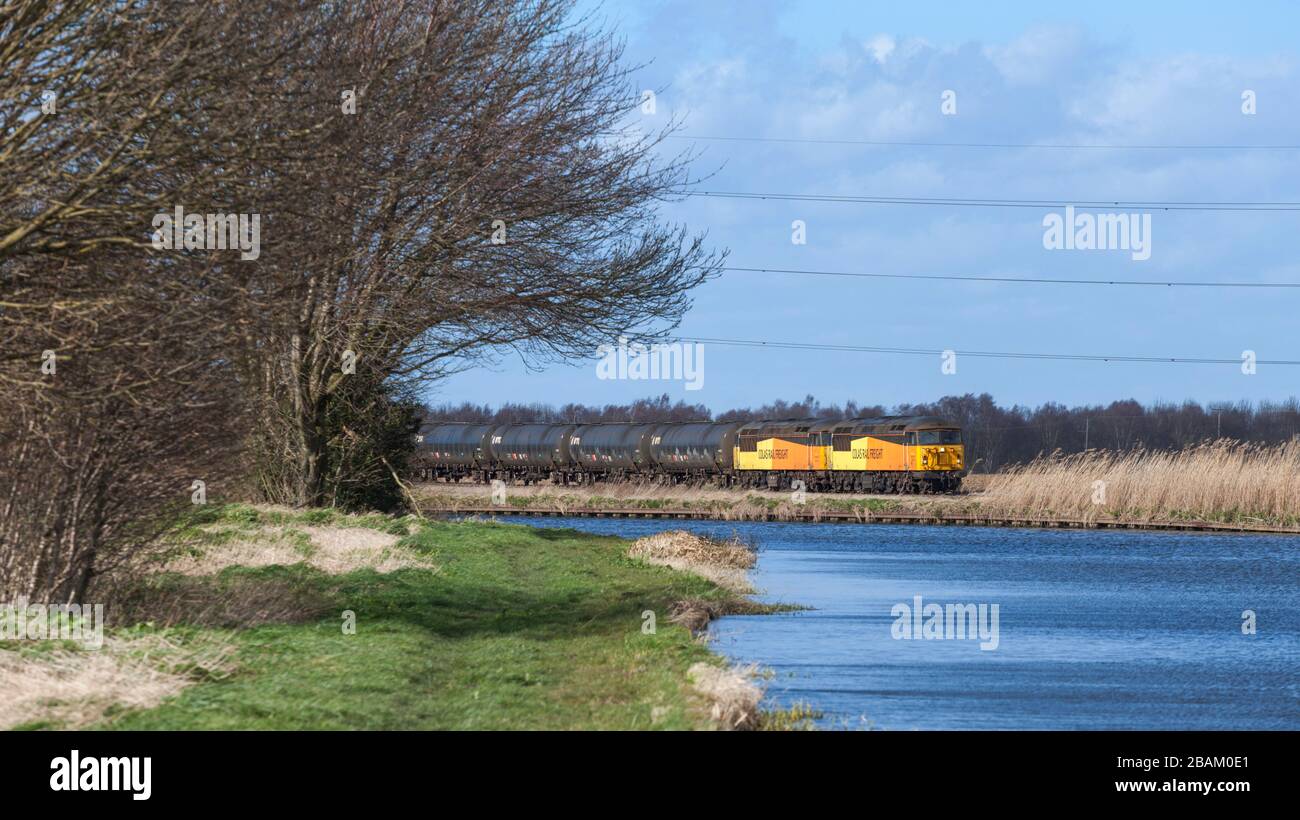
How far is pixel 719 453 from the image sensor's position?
257 ft

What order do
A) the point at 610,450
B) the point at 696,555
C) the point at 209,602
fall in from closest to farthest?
the point at 209,602 → the point at 696,555 → the point at 610,450

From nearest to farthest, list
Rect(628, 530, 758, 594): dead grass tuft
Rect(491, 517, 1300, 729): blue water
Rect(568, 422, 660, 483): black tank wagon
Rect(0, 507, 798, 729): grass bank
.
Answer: Rect(0, 507, 798, 729): grass bank → Rect(491, 517, 1300, 729): blue water → Rect(628, 530, 758, 594): dead grass tuft → Rect(568, 422, 660, 483): black tank wagon

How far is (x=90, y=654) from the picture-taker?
43.3ft

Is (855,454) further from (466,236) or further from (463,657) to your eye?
(463,657)

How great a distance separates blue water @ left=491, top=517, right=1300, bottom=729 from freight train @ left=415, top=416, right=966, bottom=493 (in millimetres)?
25517

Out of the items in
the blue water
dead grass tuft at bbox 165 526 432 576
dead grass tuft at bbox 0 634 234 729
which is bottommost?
the blue water

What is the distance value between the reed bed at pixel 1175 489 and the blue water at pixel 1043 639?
629cm

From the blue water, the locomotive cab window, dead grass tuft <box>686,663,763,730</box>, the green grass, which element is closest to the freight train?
the locomotive cab window

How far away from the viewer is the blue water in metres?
15.6

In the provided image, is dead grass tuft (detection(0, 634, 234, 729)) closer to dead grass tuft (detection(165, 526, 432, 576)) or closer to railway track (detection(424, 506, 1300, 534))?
dead grass tuft (detection(165, 526, 432, 576))

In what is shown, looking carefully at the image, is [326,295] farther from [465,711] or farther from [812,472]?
[812,472]

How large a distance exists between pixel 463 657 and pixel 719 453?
62.2 metres

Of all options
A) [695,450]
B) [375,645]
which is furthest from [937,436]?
[375,645]
